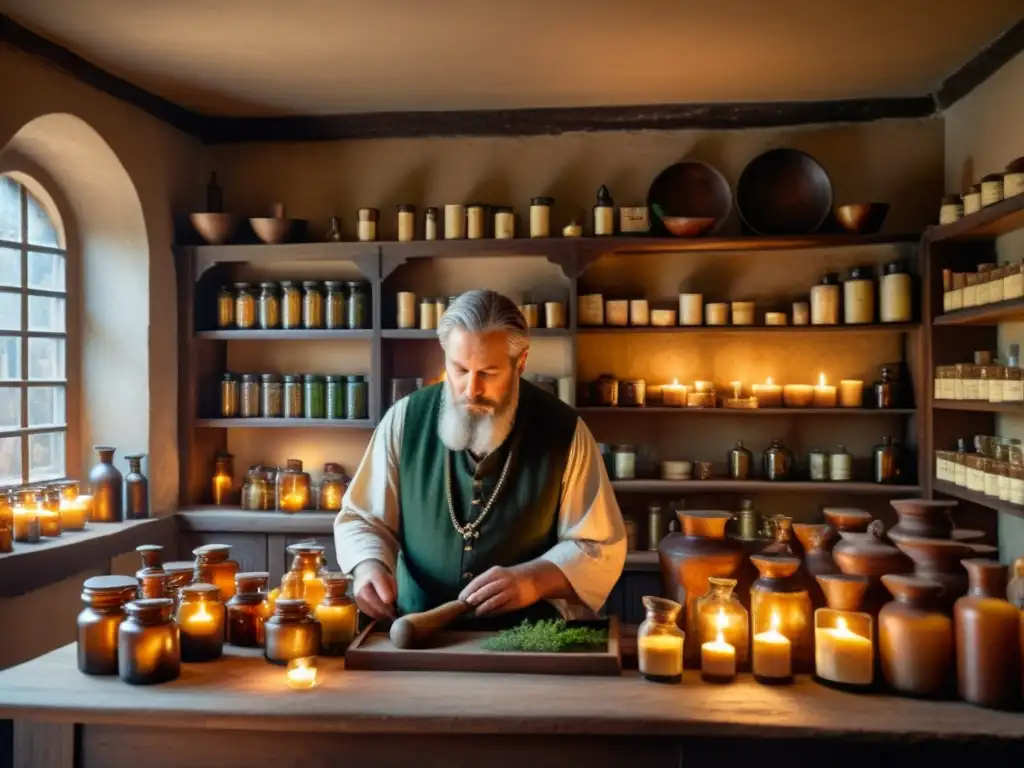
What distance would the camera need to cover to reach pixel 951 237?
357 centimetres

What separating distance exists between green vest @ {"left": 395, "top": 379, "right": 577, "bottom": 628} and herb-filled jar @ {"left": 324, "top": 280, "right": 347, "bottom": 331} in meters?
1.95

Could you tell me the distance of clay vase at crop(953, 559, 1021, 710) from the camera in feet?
5.15

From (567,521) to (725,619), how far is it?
1.94ft

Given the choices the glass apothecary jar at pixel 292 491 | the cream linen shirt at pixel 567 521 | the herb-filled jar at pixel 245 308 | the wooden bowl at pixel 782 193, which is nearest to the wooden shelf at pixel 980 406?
the wooden bowl at pixel 782 193

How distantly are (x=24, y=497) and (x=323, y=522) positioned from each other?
1.22m

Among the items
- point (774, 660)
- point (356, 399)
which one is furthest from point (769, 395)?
point (774, 660)

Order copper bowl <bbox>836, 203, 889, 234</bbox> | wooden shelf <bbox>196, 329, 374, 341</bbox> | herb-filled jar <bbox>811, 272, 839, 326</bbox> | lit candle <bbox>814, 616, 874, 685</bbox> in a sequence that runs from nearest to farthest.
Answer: lit candle <bbox>814, 616, 874, 685</bbox> → copper bowl <bbox>836, 203, 889, 234</bbox> → herb-filled jar <bbox>811, 272, 839, 326</bbox> → wooden shelf <bbox>196, 329, 374, 341</bbox>

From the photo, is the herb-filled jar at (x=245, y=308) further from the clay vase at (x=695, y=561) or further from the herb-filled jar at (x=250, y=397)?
the clay vase at (x=695, y=561)

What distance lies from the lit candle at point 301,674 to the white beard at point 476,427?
75cm

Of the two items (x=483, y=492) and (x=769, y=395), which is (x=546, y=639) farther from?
(x=769, y=395)

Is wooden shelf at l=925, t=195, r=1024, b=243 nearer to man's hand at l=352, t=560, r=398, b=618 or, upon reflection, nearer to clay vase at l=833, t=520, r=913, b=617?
clay vase at l=833, t=520, r=913, b=617

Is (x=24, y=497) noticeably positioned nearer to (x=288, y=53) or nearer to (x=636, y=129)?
(x=288, y=53)

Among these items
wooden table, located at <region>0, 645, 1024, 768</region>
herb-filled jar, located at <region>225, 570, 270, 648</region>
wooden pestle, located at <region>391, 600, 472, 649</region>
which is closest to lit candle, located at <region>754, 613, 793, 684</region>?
wooden table, located at <region>0, 645, 1024, 768</region>

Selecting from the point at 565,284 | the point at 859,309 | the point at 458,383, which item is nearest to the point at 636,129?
the point at 565,284
